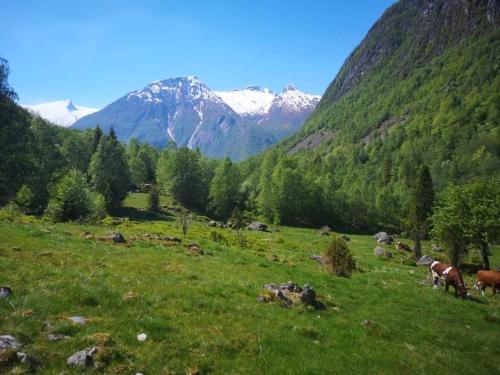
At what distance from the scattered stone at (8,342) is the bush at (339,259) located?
24518mm

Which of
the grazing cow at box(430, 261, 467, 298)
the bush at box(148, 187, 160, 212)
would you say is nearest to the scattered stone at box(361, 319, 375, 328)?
the grazing cow at box(430, 261, 467, 298)

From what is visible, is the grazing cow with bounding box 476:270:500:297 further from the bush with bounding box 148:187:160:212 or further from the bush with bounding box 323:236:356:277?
the bush with bounding box 148:187:160:212

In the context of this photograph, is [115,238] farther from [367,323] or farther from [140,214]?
[140,214]

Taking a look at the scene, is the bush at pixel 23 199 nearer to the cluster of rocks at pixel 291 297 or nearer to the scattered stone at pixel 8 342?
the cluster of rocks at pixel 291 297

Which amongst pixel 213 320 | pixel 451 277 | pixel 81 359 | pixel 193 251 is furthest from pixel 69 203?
pixel 451 277

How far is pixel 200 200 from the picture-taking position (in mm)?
126000

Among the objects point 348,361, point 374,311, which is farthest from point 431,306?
point 348,361

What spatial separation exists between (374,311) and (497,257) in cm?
6271

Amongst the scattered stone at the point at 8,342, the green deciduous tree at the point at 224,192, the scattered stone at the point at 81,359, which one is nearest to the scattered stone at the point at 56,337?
the scattered stone at the point at 8,342

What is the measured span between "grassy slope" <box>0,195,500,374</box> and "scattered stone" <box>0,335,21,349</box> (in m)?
0.30

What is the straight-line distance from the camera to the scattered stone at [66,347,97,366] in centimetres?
904

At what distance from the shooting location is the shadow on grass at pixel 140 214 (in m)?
90.6

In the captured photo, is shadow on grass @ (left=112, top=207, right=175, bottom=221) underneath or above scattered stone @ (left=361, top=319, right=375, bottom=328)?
underneath

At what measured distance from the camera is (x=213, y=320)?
13789 mm
